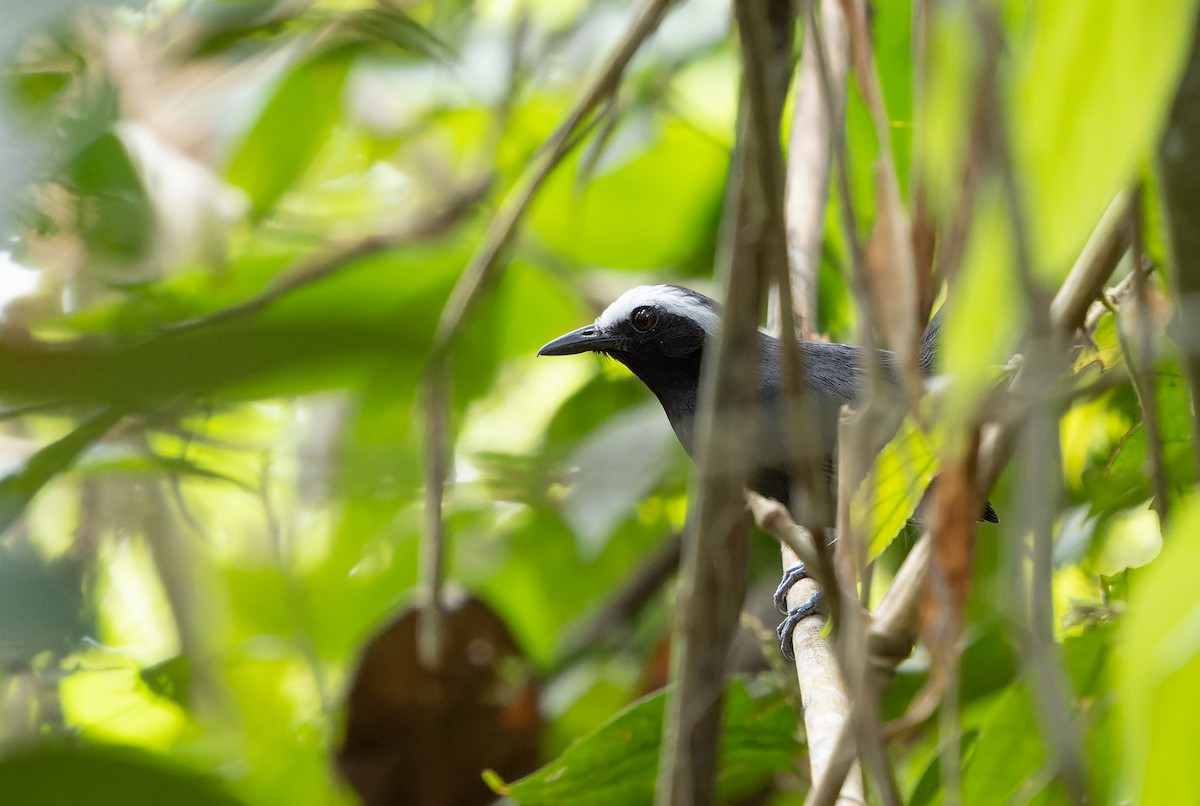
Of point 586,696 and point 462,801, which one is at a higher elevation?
point 586,696

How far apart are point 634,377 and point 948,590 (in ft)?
7.06

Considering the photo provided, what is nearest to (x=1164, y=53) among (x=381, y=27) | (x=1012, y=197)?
(x=1012, y=197)

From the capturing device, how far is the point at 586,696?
8.93ft

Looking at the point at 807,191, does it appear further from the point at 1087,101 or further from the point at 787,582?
the point at 1087,101

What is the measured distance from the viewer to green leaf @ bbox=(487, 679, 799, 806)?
5.48ft

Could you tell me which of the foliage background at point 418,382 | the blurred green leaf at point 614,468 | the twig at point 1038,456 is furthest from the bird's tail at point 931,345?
the twig at point 1038,456

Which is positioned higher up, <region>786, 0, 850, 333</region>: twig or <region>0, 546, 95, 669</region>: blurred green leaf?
<region>786, 0, 850, 333</region>: twig

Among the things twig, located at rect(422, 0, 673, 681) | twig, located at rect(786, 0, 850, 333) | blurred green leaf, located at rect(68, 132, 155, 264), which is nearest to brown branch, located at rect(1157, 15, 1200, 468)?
twig, located at rect(422, 0, 673, 681)

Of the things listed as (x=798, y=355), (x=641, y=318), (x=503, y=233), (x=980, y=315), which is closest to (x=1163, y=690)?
(x=980, y=315)

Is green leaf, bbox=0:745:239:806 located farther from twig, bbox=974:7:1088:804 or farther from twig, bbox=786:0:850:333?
twig, bbox=786:0:850:333

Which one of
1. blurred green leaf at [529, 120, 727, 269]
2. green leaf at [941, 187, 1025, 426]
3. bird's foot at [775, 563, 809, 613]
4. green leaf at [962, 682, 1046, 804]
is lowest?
green leaf at [962, 682, 1046, 804]

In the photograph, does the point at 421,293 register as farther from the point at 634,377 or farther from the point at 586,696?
the point at 586,696

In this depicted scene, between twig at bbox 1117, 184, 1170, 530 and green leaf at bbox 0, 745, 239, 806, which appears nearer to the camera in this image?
green leaf at bbox 0, 745, 239, 806

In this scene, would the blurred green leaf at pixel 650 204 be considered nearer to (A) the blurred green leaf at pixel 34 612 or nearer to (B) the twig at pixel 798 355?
(B) the twig at pixel 798 355
